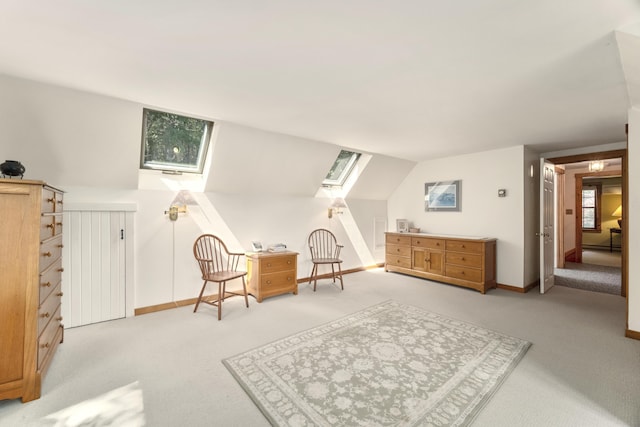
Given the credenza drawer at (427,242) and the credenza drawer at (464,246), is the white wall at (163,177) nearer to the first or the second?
the credenza drawer at (427,242)

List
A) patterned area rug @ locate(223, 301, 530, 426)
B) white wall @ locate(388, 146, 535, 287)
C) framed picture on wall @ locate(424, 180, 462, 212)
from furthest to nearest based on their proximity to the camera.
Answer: framed picture on wall @ locate(424, 180, 462, 212) → white wall @ locate(388, 146, 535, 287) → patterned area rug @ locate(223, 301, 530, 426)

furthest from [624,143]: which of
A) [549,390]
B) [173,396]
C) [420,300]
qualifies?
[173,396]

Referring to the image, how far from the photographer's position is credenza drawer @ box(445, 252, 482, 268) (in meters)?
4.43

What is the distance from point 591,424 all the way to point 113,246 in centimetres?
443

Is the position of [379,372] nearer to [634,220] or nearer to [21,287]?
[21,287]

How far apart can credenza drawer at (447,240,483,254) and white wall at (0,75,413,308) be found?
1.88 m

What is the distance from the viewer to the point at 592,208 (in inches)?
364

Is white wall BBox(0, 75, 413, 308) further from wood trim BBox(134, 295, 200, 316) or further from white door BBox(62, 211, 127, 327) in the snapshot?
white door BBox(62, 211, 127, 327)

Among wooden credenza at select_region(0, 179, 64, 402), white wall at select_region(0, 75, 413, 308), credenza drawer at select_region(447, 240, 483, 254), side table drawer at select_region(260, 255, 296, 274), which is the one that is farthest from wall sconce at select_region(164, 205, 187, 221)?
credenza drawer at select_region(447, 240, 483, 254)

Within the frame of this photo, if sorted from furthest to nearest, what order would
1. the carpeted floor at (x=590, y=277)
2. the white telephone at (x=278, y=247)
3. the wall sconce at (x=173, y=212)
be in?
1. the carpeted floor at (x=590, y=277)
2. the white telephone at (x=278, y=247)
3. the wall sconce at (x=173, y=212)

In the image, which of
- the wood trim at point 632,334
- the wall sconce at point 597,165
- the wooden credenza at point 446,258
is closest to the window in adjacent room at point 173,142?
the wooden credenza at point 446,258

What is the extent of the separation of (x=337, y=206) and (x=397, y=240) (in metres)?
1.43

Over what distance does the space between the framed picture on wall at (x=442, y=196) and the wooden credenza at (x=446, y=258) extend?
0.75 m

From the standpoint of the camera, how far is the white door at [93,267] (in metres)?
3.05
